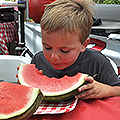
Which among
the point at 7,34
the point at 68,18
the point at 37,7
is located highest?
the point at 68,18

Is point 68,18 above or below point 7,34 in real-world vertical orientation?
above

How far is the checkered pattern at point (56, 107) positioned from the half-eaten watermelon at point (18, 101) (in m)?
0.04

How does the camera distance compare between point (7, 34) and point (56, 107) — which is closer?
point (56, 107)

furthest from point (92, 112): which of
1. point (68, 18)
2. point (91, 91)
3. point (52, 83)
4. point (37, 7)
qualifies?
point (37, 7)

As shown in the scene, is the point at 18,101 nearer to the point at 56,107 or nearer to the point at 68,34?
the point at 56,107

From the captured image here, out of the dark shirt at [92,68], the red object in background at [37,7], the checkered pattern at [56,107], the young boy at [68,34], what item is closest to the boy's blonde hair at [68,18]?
the young boy at [68,34]

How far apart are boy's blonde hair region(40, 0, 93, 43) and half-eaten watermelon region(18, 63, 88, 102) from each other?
23cm

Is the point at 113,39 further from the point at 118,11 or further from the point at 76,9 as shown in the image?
the point at 118,11

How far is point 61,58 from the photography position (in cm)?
77

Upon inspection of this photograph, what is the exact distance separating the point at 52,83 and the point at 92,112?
10.2 inches

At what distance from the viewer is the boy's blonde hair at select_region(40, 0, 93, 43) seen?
0.74 metres

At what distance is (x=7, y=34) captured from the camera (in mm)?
3385

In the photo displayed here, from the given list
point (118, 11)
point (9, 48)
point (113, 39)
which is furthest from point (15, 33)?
point (113, 39)

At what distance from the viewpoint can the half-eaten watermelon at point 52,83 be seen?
678 mm
